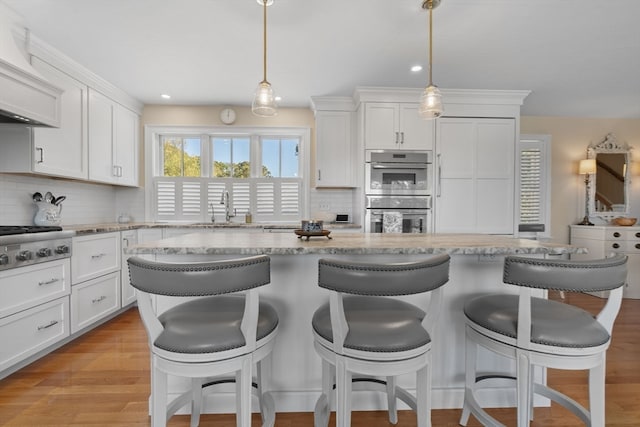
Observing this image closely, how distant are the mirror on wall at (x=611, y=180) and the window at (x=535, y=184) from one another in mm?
702

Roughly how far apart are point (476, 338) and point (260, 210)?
10.8 ft

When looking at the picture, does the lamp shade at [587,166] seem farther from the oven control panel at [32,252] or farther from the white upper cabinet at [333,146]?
the oven control panel at [32,252]

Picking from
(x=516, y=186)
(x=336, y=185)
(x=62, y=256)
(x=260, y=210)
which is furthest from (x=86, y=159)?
(x=516, y=186)

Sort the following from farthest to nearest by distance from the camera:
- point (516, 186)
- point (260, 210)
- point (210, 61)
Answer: point (260, 210), point (516, 186), point (210, 61)

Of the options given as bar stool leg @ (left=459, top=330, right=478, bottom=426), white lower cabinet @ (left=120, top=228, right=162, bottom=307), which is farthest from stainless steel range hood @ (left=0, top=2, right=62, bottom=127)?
bar stool leg @ (left=459, top=330, right=478, bottom=426)

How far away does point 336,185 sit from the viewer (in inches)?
154

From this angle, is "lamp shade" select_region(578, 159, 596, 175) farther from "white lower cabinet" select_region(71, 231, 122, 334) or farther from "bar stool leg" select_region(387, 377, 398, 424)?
"white lower cabinet" select_region(71, 231, 122, 334)

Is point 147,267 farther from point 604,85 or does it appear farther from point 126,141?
point 604,85

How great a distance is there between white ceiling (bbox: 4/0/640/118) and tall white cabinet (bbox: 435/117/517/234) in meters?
0.51

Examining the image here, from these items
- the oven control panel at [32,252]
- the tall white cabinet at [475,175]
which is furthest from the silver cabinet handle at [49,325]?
the tall white cabinet at [475,175]

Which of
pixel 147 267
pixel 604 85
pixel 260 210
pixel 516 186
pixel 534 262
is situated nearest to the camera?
pixel 147 267

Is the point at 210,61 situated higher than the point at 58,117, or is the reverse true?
the point at 210,61

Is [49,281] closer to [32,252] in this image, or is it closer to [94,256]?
[32,252]

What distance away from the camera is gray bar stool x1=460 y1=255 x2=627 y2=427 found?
3.70ft
